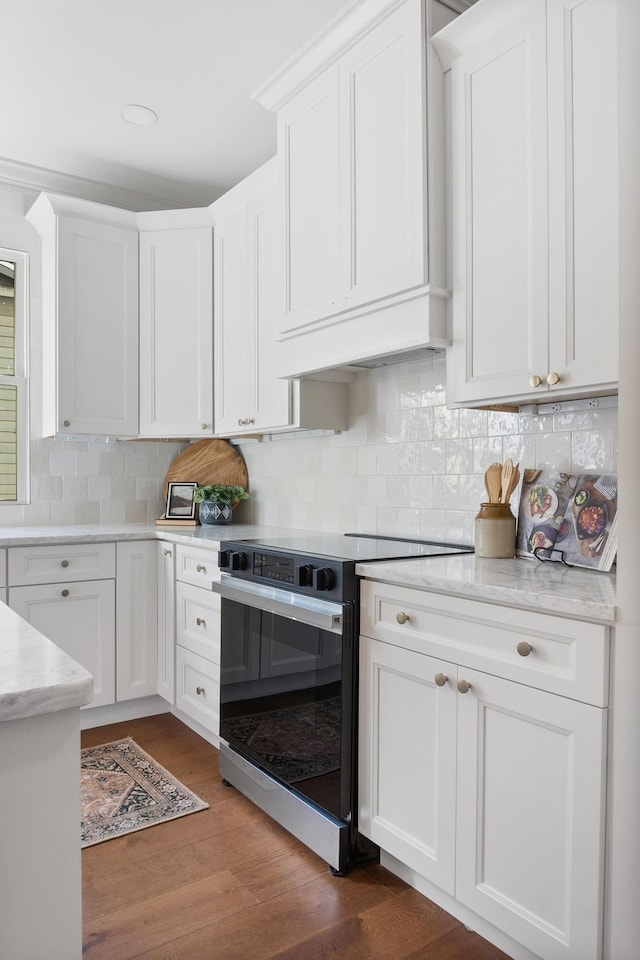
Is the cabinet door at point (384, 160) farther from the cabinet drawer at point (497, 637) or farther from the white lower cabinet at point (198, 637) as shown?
the white lower cabinet at point (198, 637)

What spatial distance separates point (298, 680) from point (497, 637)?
0.80 meters

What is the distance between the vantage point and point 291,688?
2213 mm

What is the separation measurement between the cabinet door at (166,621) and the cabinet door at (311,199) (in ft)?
4.20

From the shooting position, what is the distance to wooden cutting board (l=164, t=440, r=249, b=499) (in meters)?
3.84

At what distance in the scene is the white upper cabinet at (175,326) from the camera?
11.7 ft

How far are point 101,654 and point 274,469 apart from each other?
A: 1.25 m

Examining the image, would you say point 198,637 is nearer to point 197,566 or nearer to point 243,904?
point 197,566

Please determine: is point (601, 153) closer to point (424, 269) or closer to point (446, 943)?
point (424, 269)

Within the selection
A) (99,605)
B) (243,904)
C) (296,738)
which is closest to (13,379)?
(99,605)

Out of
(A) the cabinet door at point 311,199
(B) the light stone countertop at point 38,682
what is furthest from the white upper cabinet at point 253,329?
(B) the light stone countertop at point 38,682

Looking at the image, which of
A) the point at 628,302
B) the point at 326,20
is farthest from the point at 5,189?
the point at 628,302

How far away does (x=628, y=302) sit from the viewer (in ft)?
4.26

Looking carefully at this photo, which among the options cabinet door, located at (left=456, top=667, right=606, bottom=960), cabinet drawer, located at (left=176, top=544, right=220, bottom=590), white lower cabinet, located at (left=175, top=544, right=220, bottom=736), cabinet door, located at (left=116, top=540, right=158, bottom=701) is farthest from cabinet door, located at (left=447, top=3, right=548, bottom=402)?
cabinet door, located at (left=116, top=540, right=158, bottom=701)

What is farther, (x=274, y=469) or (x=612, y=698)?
(x=274, y=469)
